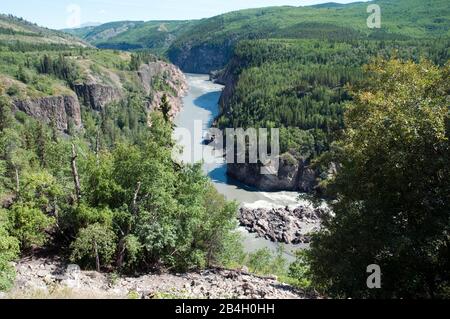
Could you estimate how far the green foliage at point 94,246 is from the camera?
27141 mm

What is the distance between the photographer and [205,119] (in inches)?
7461

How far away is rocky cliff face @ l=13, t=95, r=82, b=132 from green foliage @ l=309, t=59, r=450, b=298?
125m

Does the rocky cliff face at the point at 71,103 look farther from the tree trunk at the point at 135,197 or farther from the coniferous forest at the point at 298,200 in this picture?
the tree trunk at the point at 135,197

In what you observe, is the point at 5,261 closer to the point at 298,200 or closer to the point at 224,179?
the point at 298,200

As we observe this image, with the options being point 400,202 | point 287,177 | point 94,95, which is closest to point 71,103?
point 94,95

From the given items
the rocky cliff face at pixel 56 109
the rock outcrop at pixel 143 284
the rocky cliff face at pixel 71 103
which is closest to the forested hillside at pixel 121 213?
the rock outcrop at pixel 143 284

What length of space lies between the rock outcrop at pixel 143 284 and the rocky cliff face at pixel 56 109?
114721 millimetres

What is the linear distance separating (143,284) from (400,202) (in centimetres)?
1527

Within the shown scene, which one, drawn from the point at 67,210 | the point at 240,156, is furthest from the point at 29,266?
the point at 240,156

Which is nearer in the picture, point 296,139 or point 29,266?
point 29,266

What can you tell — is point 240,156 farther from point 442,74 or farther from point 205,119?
point 442,74

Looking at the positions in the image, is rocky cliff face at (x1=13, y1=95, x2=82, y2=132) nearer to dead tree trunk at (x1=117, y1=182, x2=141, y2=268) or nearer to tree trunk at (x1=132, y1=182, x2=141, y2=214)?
tree trunk at (x1=132, y1=182, x2=141, y2=214)

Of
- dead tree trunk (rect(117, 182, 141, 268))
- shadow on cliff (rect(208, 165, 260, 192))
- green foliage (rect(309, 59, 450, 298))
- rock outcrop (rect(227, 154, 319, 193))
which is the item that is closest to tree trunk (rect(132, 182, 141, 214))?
dead tree trunk (rect(117, 182, 141, 268))
